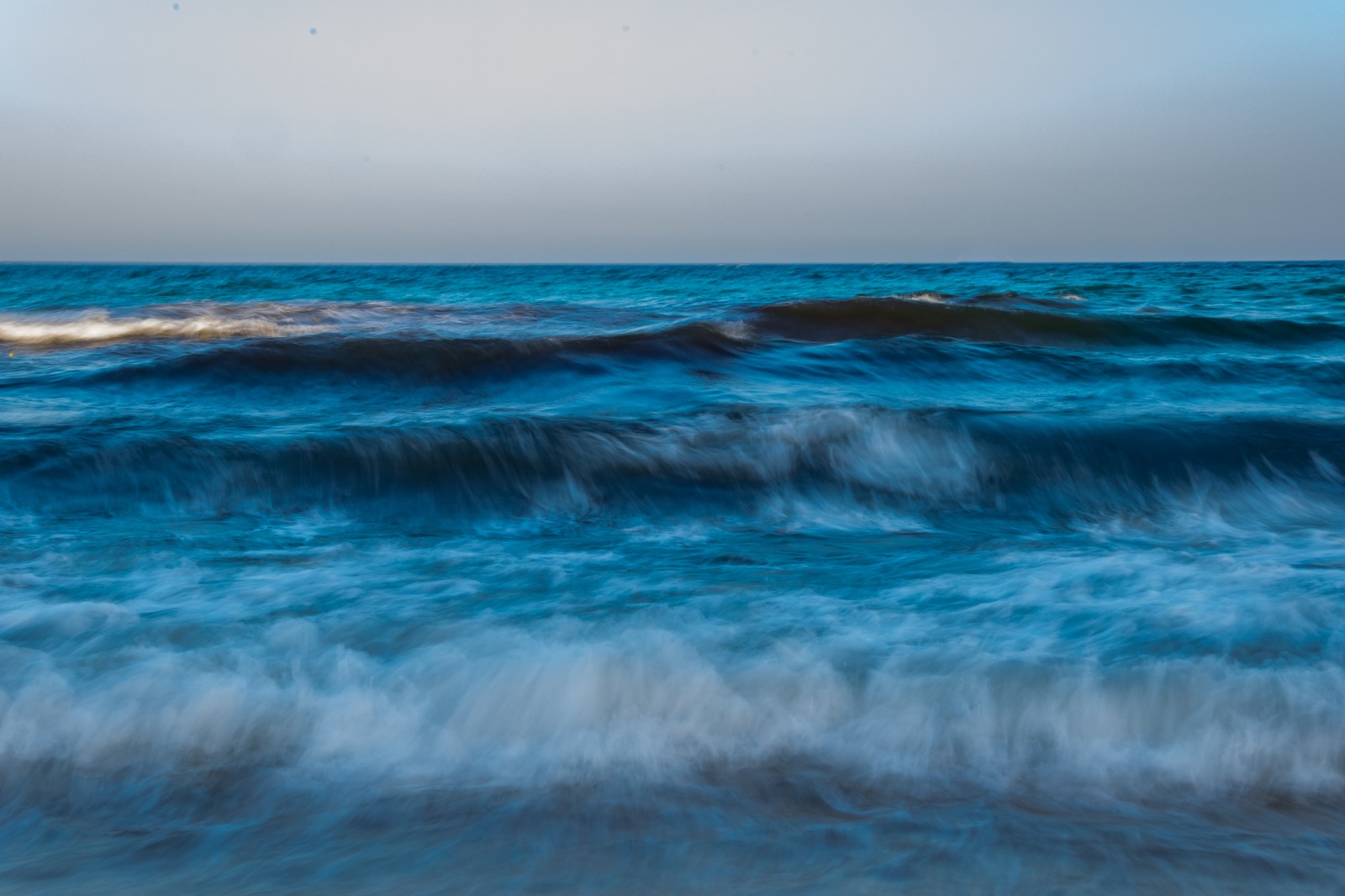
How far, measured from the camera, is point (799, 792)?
1.88 m

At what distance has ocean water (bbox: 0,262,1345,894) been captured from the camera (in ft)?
5.62

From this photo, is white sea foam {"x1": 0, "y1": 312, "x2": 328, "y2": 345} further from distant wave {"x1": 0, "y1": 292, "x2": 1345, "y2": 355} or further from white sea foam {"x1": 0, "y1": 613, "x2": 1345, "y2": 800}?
white sea foam {"x1": 0, "y1": 613, "x2": 1345, "y2": 800}

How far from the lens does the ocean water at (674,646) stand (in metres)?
1.71

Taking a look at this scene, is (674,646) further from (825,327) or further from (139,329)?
(139,329)

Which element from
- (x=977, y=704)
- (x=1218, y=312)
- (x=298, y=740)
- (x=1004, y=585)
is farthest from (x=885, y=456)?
(x=1218, y=312)

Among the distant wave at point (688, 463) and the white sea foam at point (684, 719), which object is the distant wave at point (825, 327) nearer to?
the distant wave at point (688, 463)

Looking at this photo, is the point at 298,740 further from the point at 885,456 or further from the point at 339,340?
the point at 339,340

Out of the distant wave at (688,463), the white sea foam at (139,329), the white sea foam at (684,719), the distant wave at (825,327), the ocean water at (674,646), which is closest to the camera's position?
the ocean water at (674,646)

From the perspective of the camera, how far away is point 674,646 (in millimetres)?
2531

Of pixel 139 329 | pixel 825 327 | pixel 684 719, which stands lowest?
pixel 684 719

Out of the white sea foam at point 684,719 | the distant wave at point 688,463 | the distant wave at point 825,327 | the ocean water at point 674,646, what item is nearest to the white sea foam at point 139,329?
the distant wave at point 825,327

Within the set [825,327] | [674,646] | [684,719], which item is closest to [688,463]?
[674,646]

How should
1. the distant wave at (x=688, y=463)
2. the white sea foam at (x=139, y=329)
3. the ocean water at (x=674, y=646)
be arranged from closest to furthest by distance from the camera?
the ocean water at (x=674, y=646) < the distant wave at (x=688, y=463) < the white sea foam at (x=139, y=329)

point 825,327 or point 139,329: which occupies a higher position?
point 825,327
